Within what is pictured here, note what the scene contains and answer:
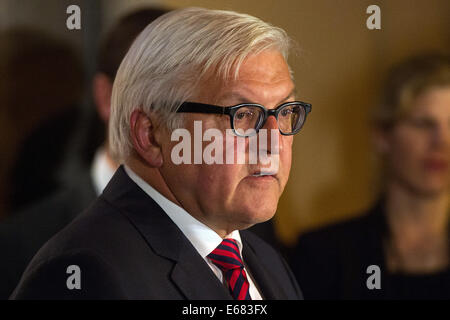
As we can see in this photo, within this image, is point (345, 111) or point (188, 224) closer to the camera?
point (188, 224)

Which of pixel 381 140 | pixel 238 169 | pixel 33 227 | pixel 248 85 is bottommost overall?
pixel 33 227

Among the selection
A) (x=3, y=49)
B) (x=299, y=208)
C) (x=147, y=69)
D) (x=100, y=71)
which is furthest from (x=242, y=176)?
(x=3, y=49)

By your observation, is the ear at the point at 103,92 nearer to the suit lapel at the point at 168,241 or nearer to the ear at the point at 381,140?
the suit lapel at the point at 168,241

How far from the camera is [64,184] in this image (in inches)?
61.6

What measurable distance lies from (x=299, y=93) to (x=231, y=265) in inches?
22.8

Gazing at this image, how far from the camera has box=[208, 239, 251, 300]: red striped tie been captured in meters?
0.91

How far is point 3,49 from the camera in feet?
4.98

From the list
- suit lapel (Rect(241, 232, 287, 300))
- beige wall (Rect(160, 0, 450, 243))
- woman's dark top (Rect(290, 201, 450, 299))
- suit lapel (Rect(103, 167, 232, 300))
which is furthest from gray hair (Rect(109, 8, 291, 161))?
woman's dark top (Rect(290, 201, 450, 299))

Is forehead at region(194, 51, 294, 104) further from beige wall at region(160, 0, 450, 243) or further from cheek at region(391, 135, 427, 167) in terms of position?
cheek at region(391, 135, 427, 167)

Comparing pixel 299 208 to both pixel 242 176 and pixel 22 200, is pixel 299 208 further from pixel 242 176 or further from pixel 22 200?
pixel 242 176

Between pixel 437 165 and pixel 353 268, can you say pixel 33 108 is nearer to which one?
pixel 353 268

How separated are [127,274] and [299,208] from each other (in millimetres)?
869

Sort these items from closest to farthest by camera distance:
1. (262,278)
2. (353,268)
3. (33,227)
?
(262,278) < (33,227) < (353,268)

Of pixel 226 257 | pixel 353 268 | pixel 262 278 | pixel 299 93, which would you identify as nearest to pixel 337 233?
pixel 353 268
